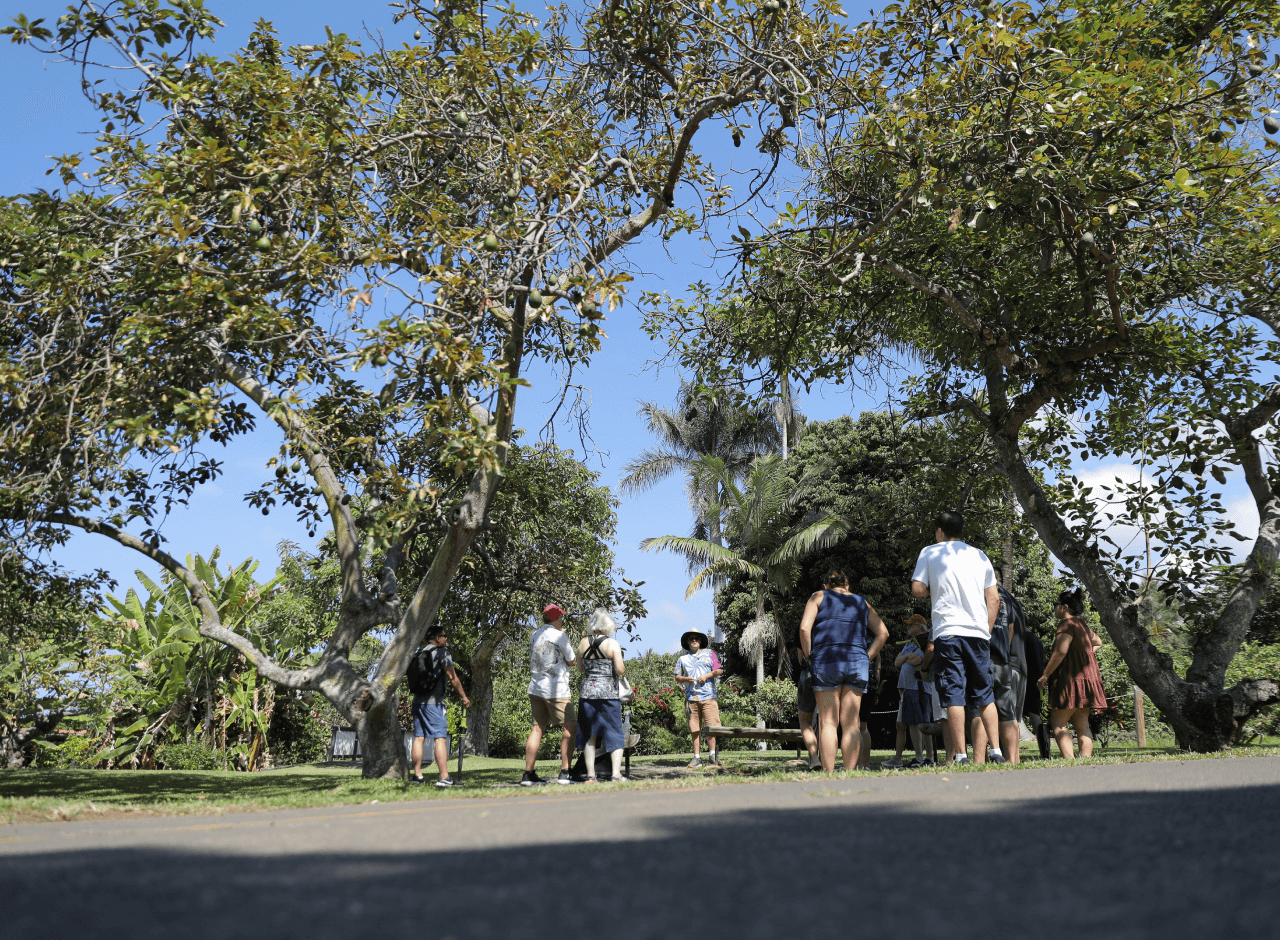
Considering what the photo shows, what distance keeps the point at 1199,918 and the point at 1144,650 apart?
34.4 ft

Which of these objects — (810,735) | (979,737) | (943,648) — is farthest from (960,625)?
(810,735)

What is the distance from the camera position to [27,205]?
31.7 ft

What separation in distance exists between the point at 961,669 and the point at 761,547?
23542 millimetres

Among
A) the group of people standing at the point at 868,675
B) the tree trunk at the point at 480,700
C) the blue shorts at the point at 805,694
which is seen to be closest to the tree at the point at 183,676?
the tree trunk at the point at 480,700

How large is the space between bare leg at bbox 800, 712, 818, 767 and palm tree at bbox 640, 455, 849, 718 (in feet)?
60.0

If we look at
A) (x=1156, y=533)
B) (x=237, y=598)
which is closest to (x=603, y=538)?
(x=237, y=598)

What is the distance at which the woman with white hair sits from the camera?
973 cm

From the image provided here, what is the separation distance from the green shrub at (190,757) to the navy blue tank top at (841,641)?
45.8 feet

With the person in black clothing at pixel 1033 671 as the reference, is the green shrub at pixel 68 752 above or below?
below

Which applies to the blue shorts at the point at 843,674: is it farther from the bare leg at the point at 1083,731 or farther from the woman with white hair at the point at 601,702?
the bare leg at the point at 1083,731

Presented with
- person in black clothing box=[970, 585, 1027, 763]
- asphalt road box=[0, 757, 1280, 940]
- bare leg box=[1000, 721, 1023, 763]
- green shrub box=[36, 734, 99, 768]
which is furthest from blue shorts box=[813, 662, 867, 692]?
green shrub box=[36, 734, 99, 768]

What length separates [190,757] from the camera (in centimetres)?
1767


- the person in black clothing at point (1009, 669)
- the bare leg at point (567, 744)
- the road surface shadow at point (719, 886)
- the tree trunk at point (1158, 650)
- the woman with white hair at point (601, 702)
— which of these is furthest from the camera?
the tree trunk at point (1158, 650)

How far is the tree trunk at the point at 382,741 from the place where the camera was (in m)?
9.50
